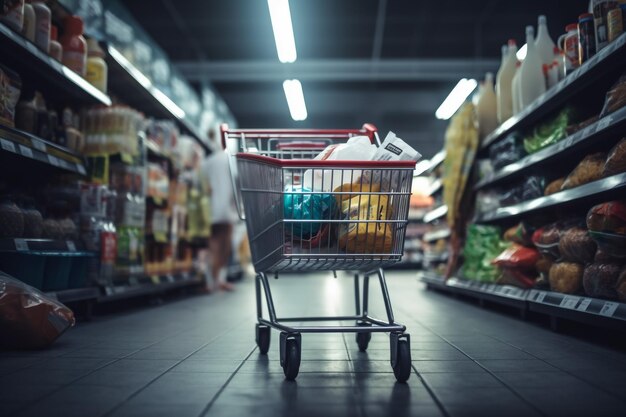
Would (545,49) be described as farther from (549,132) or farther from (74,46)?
(74,46)

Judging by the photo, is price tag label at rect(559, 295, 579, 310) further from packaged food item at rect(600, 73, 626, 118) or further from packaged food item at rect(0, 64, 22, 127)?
packaged food item at rect(0, 64, 22, 127)

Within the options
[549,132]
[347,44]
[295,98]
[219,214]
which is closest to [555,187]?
[549,132]

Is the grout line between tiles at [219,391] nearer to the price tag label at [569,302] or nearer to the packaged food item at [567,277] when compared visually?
the price tag label at [569,302]

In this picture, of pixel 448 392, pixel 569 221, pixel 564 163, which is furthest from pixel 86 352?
pixel 564 163

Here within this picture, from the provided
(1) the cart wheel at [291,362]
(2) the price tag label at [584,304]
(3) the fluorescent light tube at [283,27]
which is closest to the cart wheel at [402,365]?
(1) the cart wheel at [291,362]

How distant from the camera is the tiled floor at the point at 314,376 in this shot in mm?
1422

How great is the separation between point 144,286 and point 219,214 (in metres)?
1.97

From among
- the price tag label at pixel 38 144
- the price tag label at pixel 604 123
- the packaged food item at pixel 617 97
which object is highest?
the packaged food item at pixel 617 97

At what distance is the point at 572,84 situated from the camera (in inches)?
109

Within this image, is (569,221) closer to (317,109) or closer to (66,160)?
(66,160)

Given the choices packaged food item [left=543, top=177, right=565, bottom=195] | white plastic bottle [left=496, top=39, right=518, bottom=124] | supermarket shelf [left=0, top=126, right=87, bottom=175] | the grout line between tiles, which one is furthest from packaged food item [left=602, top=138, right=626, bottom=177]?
supermarket shelf [left=0, top=126, right=87, bottom=175]

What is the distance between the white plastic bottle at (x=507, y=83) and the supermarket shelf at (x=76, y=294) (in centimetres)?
308

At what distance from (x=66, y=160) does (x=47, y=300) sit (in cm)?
113

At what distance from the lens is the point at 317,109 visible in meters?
13.2
